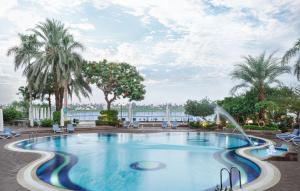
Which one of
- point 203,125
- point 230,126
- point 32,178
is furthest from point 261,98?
point 32,178

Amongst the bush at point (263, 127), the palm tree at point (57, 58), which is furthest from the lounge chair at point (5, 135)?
the bush at point (263, 127)

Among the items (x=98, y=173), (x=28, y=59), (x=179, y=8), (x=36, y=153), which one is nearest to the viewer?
(x=98, y=173)

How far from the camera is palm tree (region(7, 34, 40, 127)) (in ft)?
101

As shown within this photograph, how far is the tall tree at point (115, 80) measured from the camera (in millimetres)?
35719

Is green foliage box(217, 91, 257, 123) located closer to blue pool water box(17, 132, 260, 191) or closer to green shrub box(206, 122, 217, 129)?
green shrub box(206, 122, 217, 129)

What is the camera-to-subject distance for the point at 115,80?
36.5 meters

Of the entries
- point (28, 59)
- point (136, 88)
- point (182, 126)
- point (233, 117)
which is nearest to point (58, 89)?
point (28, 59)

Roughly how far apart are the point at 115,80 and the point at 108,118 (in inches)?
228

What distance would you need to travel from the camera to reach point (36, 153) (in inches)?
567

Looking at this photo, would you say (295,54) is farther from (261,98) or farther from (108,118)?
(108,118)

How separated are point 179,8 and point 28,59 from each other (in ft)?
53.9

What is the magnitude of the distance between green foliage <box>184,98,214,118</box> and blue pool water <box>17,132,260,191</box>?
10656mm

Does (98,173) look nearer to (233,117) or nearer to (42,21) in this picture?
(233,117)

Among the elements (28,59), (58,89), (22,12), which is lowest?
(58,89)
